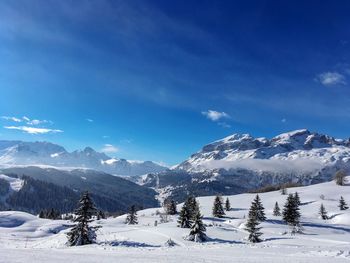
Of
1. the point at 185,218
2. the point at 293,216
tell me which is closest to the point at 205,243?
the point at 185,218

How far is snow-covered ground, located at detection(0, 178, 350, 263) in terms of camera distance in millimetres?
24859

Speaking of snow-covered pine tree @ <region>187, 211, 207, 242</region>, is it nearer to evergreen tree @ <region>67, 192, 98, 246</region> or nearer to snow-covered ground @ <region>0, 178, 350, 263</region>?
snow-covered ground @ <region>0, 178, 350, 263</region>

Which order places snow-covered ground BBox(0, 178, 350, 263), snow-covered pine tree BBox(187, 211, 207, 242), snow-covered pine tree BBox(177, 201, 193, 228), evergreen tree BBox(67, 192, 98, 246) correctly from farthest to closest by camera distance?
snow-covered pine tree BBox(177, 201, 193, 228) → snow-covered pine tree BBox(187, 211, 207, 242) → evergreen tree BBox(67, 192, 98, 246) → snow-covered ground BBox(0, 178, 350, 263)

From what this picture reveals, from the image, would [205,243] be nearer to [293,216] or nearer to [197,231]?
[197,231]

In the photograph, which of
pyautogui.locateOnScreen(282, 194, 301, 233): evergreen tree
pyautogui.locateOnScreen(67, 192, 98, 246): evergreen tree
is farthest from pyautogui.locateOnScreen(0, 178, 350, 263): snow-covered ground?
pyautogui.locateOnScreen(282, 194, 301, 233): evergreen tree

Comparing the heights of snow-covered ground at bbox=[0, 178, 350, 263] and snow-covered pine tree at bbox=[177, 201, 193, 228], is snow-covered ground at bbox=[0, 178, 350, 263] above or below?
below

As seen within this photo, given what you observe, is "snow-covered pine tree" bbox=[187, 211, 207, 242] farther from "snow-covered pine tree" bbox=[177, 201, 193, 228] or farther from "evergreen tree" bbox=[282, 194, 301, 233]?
"evergreen tree" bbox=[282, 194, 301, 233]

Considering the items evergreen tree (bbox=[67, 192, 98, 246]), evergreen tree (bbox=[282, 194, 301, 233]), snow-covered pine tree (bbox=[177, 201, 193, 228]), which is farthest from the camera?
evergreen tree (bbox=[282, 194, 301, 233])

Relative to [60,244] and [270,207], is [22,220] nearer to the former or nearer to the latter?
[60,244]

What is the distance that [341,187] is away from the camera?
182875mm

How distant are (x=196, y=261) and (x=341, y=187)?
18170 centimetres

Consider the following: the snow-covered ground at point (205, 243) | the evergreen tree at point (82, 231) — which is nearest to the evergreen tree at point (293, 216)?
the snow-covered ground at point (205, 243)

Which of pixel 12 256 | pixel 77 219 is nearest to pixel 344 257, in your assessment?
pixel 12 256

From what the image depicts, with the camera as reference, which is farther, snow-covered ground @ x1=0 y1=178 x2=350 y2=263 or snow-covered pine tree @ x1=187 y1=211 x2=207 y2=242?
snow-covered pine tree @ x1=187 y1=211 x2=207 y2=242
